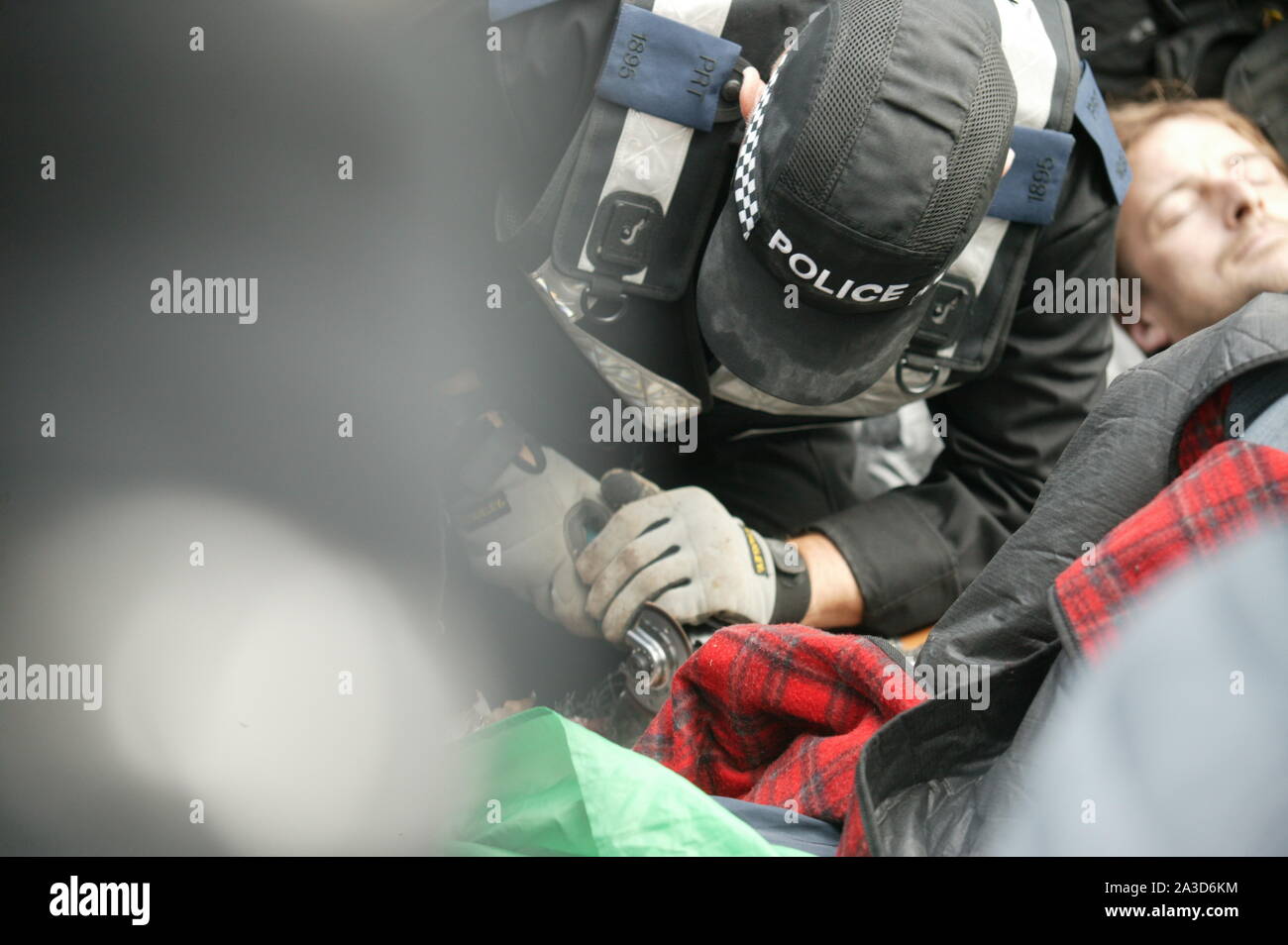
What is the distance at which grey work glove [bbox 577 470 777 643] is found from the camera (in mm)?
1161

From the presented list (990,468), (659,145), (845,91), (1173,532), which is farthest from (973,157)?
(990,468)

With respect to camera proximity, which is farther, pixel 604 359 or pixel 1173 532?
pixel 604 359

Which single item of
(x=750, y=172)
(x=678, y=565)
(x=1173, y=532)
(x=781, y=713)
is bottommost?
(x=678, y=565)

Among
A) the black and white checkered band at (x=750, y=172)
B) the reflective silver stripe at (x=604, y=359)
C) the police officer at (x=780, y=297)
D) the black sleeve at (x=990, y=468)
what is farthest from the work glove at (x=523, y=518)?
the black and white checkered band at (x=750, y=172)

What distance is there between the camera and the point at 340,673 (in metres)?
1.01

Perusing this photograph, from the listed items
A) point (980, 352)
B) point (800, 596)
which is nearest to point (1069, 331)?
point (980, 352)

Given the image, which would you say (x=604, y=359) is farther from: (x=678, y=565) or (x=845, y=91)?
(x=845, y=91)

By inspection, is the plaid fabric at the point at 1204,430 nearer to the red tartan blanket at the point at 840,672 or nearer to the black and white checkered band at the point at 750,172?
the red tartan blanket at the point at 840,672

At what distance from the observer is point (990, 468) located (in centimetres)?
131

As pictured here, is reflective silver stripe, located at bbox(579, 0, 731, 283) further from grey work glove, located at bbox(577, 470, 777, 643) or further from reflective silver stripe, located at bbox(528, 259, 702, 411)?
grey work glove, located at bbox(577, 470, 777, 643)

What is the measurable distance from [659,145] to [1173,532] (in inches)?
26.1

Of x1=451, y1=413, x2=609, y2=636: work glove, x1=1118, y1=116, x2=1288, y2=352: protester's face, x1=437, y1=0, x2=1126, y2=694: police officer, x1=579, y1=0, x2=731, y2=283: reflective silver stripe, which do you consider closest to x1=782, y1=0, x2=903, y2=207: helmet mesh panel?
x1=437, y1=0, x2=1126, y2=694: police officer

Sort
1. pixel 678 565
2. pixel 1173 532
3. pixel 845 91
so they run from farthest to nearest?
pixel 678 565
pixel 845 91
pixel 1173 532
